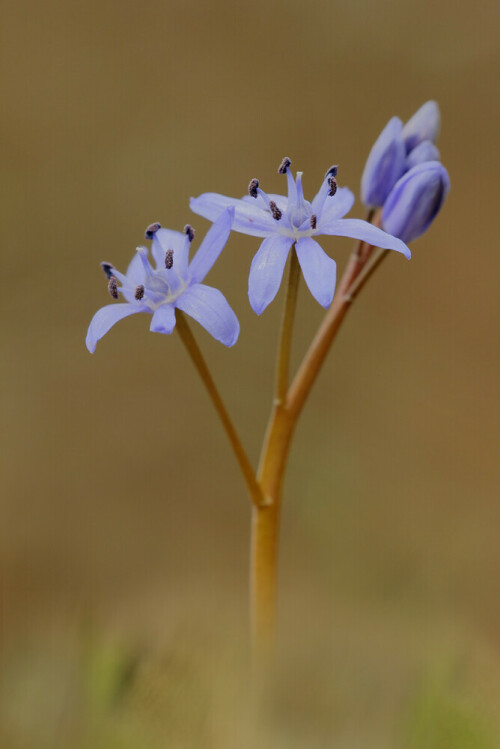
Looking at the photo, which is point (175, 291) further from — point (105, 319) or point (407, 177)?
point (407, 177)


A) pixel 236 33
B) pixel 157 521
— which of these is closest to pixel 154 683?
pixel 157 521

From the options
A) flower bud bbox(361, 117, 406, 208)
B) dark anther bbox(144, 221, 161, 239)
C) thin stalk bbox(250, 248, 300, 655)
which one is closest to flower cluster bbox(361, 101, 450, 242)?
flower bud bbox(361, 117, 406, 208)

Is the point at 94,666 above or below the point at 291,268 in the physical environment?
below

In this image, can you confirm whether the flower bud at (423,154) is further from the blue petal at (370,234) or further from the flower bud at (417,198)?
the blue petal at (370,234)

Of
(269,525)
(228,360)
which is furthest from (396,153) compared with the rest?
(228,360)

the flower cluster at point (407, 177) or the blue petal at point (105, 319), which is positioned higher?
the flower cluster at point (407, 177)

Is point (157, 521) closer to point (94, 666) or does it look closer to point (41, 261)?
point (41, 261)

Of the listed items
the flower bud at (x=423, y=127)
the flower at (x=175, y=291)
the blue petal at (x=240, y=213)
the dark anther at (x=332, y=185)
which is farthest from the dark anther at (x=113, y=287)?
the flower bud at (x=423, y=127)
